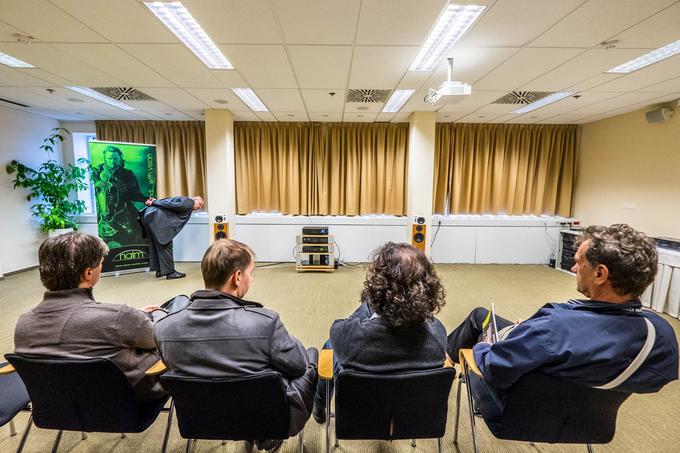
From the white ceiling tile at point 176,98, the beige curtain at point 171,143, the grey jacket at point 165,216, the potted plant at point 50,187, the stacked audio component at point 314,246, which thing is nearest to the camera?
the white ceiling tile at point 176,98

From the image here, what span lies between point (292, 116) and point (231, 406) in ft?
15.7

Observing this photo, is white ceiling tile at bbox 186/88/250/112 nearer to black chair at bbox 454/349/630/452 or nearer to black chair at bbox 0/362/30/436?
black chair at bbox 0/362/30/436

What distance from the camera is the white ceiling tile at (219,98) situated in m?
3.80

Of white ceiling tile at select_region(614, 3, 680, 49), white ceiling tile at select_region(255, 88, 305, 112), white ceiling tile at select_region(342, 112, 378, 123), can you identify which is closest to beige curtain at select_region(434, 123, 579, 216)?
white ceiling tile at select_region(342, 112, 378, 123)

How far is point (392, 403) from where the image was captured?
3.81 ft

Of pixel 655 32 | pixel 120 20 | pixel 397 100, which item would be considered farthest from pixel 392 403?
pixel 397 100

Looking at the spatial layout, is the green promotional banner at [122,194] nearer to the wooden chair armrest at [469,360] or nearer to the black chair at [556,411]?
the wooden chair armrest at [469,360]

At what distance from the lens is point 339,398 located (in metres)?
1.19

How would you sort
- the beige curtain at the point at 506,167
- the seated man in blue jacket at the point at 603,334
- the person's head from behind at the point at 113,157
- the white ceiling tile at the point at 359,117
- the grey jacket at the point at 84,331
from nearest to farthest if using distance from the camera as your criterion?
the seated man in blue jacket at the point at 603,334, the grey jacket at the point at 84,331, the person's head from behind at the point at 113,157, the white ceiling tile at the point at 359,117, the beige curtain at the point at 506,167

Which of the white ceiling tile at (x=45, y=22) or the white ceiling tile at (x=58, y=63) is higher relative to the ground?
the white ceiling tile at (x=58, y=63)

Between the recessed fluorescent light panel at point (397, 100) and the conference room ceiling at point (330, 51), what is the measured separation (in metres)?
0.13

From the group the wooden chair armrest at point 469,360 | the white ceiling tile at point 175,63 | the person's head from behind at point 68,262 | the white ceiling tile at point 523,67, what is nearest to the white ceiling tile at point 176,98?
the white ceiling tile at point 175,63

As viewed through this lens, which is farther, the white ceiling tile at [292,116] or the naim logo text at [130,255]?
the white ceiling tile at [292,116]

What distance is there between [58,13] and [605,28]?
158 inches
